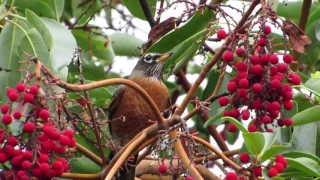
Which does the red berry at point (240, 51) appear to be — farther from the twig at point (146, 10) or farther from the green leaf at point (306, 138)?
the twig at point (146, 10)

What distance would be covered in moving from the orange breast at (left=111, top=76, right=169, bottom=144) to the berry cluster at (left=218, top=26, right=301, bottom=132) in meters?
1.77

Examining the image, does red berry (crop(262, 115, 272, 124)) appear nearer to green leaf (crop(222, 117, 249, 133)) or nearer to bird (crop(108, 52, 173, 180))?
green leaf (crop(222, 117, 249, 133))

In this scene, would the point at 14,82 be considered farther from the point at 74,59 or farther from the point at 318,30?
the point at 318,30

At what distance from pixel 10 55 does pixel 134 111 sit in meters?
1.39

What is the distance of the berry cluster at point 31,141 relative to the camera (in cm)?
177

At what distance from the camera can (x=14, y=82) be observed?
2.39 m

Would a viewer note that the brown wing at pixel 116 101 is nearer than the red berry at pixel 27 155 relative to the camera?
No

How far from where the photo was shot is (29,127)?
5.84 feet

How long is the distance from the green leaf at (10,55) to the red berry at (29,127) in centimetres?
60

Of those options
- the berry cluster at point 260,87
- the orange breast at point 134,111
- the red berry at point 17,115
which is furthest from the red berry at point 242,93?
the orange breast at point 134,111

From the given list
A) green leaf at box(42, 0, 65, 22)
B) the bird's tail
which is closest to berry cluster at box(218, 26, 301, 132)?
the bird's tail

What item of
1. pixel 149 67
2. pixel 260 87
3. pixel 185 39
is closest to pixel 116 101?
pixel 149 67

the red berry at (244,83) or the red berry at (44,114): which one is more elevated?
the red berry at (244,83)

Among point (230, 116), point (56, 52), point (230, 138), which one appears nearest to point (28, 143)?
point (56, 52)
